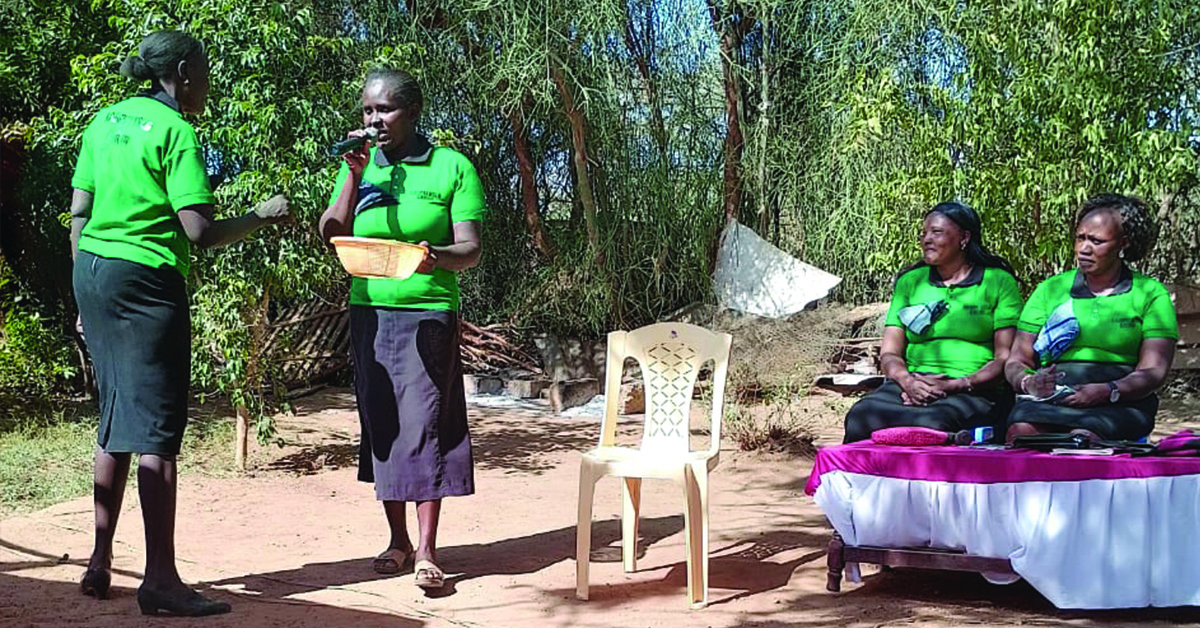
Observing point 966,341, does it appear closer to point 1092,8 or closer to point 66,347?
point 1092,8

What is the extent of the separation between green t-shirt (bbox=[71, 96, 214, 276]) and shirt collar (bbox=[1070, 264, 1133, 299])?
2.95 m

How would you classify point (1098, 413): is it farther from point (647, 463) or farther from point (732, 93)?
point (732, 93)

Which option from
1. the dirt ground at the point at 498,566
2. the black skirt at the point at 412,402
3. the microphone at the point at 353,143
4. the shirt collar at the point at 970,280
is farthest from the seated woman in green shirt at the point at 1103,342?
the microphone at the point at 353,143

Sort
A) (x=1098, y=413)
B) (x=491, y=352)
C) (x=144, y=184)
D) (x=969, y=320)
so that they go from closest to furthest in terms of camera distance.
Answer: (x=144, y=184) < (x=1098, y=413) < (x=969, y=320) < (x=491, y=352)

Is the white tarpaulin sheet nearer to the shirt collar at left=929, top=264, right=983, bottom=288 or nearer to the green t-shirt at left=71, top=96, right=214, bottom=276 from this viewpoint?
the shirt collar at left=929, top=264, right=983, bottom=288

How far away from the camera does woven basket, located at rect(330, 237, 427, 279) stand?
3.76 m

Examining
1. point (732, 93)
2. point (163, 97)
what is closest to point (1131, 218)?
point (163, 97)

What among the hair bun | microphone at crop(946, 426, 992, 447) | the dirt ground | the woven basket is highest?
the hair bun

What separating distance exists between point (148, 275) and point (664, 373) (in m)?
1.82

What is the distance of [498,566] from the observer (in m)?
4.50

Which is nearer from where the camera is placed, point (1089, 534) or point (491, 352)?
point (1089, 534)

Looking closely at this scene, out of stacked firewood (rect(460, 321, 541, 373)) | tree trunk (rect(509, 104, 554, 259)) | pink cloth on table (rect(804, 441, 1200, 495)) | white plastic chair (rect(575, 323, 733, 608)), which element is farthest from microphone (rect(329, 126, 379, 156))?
stacked firewood (rect(460, 321, 541, 373))

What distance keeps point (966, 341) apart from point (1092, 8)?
2298 mm

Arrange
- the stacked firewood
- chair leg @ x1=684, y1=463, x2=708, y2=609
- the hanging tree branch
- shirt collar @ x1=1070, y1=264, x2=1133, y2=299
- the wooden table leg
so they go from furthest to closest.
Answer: the stacked firewood, the hanging tree branch, shirt collar @ x1=1070, y1=264, x2=1133, y2=299, the wooden table leg, chair leg @ x1=684, y1=463, x2=708, y2=609
